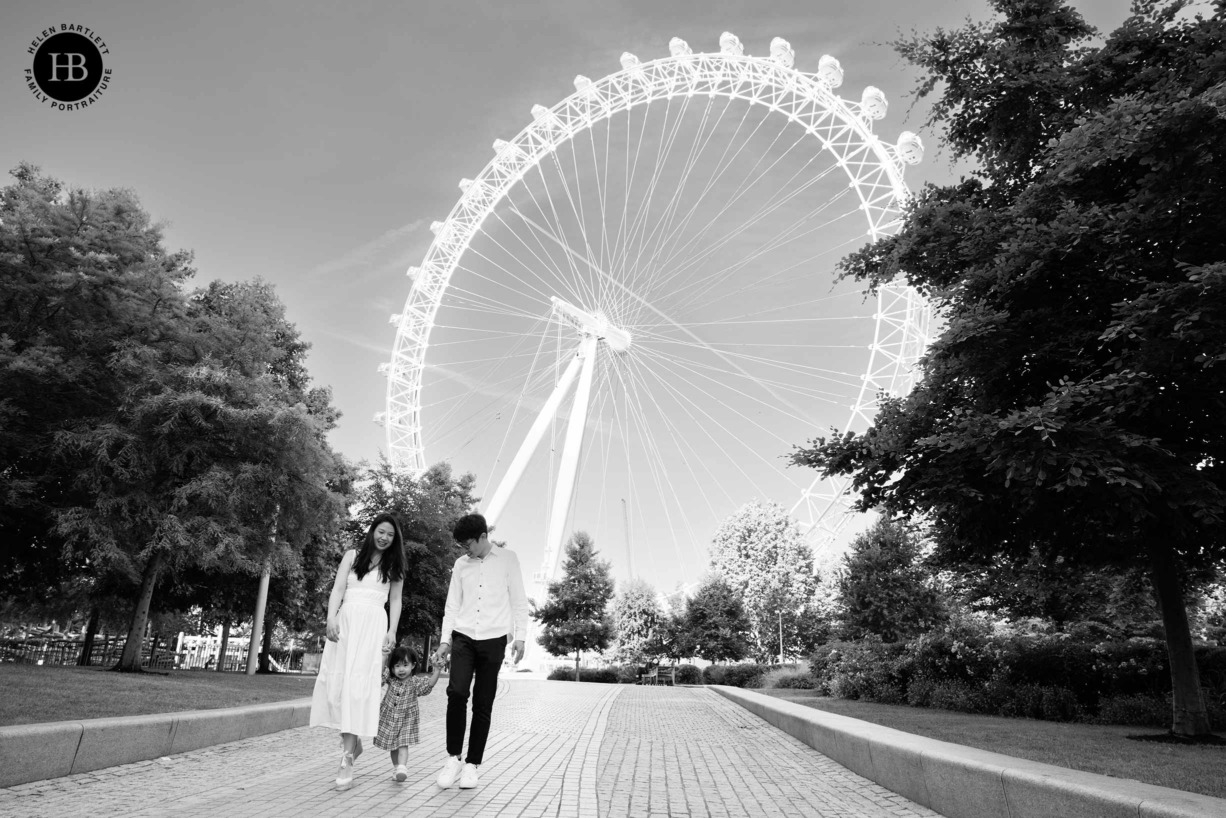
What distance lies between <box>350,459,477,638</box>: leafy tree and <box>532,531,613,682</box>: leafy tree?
13.9m

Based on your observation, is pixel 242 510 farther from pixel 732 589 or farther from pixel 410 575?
pixel 732 589

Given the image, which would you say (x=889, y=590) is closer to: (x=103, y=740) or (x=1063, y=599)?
(x=1063, y=599)

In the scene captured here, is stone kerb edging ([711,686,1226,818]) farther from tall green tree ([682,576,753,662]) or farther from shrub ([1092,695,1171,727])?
tall green tree ([682,576,753,662])

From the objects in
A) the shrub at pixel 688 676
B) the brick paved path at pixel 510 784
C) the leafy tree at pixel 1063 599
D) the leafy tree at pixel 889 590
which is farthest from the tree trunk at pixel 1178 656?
the shrub at pixel 688 676

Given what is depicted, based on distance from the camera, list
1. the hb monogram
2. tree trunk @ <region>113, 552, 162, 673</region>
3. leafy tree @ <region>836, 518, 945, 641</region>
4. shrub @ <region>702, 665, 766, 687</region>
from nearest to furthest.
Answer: the hb monogram, tree trunk @ <region>113, 552, 162, 673</region>, leafy tree @ <region>836, 518, 945, 641</region>, shrub @ <region>702, 665, 766, 687</region>

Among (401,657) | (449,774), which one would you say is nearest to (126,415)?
(401,657)

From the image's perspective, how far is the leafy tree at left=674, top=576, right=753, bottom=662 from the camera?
159ft

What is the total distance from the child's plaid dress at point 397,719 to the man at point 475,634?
546 mm

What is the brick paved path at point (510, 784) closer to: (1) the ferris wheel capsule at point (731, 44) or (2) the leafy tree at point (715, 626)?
(1) the ferris wheel capsule at point (731, 44)

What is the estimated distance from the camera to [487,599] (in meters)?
6.35

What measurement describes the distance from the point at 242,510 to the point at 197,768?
14.9 metres

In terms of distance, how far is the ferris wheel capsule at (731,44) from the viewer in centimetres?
3309

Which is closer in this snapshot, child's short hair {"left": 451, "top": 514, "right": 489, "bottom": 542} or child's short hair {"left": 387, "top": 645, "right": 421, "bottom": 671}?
child's short hair {"left": 451, "top": 514, "right": 489, "bottom": 542}

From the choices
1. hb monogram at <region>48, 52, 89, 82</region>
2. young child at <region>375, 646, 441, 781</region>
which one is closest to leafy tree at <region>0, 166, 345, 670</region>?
hb monogram at <region>48, 52, 89, 82</region>
